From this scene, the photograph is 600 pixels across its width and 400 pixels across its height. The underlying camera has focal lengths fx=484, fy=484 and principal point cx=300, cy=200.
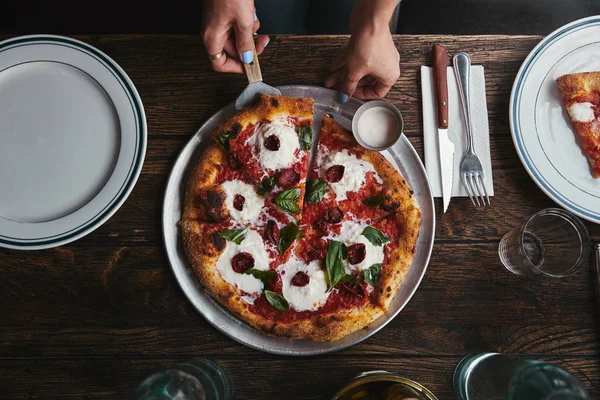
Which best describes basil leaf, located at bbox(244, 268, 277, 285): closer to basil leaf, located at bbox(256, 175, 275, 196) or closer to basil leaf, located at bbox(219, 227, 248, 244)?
basil leaf, located at bbox(219, 227, 248, 244)

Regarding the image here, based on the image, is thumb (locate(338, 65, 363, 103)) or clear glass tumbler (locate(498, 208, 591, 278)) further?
clear glass tumbler (locate(498, 208, 591, 278))

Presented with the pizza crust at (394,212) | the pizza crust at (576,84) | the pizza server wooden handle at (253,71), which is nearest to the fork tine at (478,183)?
the pizza crust at (394,212)

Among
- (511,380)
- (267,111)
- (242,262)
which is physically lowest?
(511,380)

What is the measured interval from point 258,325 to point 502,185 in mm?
1462

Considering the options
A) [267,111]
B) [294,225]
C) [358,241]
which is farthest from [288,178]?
[358,241]

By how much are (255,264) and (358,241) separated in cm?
51

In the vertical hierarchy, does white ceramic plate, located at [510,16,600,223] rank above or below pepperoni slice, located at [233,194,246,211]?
above

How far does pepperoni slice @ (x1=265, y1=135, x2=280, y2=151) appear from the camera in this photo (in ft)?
7.63

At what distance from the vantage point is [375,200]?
2373mm

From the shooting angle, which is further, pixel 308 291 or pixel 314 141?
pixel 314 141

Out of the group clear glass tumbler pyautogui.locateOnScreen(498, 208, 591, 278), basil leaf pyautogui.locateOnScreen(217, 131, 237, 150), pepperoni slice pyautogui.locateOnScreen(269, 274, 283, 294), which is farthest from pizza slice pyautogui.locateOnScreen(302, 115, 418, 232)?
clear glass tumbler pyautogui.locateOnScreen(498, 208, 591, 278)

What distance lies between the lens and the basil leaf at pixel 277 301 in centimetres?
231

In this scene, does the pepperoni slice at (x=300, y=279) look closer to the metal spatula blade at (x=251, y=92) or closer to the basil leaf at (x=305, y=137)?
the basil leaf at (x=305, y=137)

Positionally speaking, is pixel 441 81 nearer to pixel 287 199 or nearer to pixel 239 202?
pixel 287 199
